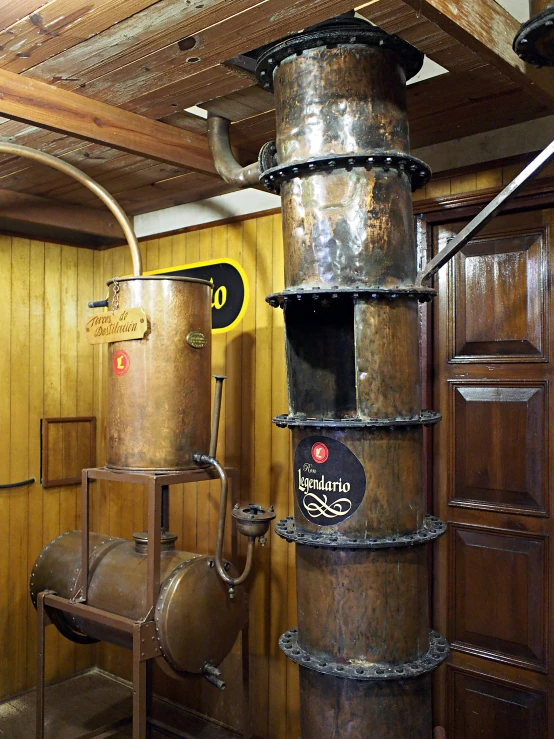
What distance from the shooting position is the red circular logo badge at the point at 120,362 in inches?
113

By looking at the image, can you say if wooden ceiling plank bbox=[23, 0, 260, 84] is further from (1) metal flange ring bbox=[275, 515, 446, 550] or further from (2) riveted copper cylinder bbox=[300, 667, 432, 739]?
(2) riveted copper cylinder bbox=[300, 667, 432, 739]

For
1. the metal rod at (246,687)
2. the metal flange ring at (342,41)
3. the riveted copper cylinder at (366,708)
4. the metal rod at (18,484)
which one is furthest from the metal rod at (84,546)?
the metal flange ring at (342,41)

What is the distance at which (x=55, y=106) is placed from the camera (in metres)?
2.42

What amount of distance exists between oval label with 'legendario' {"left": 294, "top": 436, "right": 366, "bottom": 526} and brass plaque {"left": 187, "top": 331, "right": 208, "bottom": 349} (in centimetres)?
91

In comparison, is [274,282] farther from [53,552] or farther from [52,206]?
[53,552]

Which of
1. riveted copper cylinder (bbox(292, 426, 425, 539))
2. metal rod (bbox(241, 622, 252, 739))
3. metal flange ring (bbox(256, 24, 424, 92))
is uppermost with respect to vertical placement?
metal flange ring (bbox(256, 24, 424, 92))

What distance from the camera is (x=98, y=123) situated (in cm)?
252

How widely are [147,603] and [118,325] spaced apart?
111cm

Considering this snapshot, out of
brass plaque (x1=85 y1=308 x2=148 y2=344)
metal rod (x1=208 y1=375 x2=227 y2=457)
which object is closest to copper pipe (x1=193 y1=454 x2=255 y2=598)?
metal rod (x1=208 y1=375 x2=227 y2=457)

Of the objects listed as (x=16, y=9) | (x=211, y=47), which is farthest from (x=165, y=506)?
(x=16, y=9)

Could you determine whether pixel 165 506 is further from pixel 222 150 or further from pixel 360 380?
pixel 222 150

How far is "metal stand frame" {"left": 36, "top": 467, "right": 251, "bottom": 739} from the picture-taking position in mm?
2744

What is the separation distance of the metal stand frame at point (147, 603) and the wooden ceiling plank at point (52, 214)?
64.8 inches

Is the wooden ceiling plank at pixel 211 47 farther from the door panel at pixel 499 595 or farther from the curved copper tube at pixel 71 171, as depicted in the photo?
the door panel at pixel 499 595
